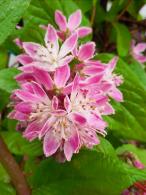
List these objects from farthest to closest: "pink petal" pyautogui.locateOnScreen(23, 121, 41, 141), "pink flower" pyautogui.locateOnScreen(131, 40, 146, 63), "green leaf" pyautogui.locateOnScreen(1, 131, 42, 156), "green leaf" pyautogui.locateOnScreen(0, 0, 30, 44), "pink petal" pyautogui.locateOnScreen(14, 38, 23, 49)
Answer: "pink flower" pyautogui.locateOnScreen(131, 40, 146, 63) → "pink petal" pyautogui.locateOnScreen(14, 38, 23, 49) → "green leaf" pyautogui.locateOnScreen(1, 131, 42, 156) → "pink petal" pyautogui.locateOnScreen(23, 121, 41, 141) → "green leaf" pyautogui.locateOnScreen(0, 0, 30, 44)

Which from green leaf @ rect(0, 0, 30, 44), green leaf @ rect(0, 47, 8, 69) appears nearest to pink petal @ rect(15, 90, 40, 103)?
green leaf @ rect(0, 0, 30, 44)

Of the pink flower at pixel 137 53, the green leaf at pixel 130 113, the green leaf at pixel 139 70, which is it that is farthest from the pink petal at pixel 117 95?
the pink flower at pixel 137 53

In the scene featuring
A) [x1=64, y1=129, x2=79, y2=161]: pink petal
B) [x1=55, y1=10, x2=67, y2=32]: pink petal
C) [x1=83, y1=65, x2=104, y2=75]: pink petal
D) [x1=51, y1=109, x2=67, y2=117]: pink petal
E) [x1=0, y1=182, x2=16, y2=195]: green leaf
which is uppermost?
[x1=55, y1=10, x2=67, y2=32]: pink petal

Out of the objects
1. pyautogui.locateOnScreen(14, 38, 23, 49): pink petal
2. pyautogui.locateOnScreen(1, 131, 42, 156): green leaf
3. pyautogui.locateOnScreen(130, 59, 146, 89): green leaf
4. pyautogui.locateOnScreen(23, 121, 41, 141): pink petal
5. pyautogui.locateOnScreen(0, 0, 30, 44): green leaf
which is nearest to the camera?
pyautogui.locateOnScreen(0, 0, 30, 44): green leaf

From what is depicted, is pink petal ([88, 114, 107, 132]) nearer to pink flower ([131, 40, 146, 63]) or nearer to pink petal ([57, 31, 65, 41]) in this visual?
pink petal ([57, 31, 65, 41])

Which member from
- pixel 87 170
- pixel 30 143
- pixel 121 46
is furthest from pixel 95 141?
pixel 121 46

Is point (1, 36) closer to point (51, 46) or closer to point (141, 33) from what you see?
point (51, 46)

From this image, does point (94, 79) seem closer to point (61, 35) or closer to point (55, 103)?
point (55, 103)

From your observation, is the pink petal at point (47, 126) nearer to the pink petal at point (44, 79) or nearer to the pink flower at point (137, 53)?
the pink petal at point (44, 79)
